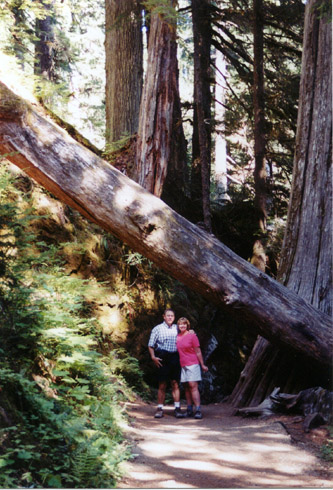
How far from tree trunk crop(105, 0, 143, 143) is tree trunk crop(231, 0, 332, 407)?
15.5 feet

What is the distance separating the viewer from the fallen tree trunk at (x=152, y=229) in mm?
6934

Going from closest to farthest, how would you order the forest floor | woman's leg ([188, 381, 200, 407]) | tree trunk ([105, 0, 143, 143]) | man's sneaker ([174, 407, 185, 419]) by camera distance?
the forest floor, man's sneaker ([174, 407, 185, 419]), woman's leg ([188, 381, 200, 407]), tree trunk ([105, 0, 143, 143])

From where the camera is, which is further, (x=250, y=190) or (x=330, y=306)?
(x=250, y=190)

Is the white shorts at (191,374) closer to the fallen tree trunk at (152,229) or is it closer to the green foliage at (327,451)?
the fallen tree trunk at (152,229)

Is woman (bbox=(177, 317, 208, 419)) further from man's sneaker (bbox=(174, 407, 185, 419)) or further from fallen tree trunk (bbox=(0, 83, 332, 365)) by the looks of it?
fallen tree trunk (bbox=(0, 83, 332, 365))

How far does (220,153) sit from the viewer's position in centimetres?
2630

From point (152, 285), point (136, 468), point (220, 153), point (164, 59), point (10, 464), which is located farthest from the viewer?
point (220, 153)

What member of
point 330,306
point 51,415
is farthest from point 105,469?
point 330,306

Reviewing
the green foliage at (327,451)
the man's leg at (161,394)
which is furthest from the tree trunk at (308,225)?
the green foliage at (327,451)

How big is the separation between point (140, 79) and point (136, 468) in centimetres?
1046

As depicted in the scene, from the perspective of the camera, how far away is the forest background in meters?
4.22

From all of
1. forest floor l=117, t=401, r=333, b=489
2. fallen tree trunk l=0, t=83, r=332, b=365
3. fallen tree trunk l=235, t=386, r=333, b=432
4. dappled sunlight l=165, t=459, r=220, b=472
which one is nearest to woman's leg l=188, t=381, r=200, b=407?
fallen tree trunk l=235, t=386, r=333, b=432

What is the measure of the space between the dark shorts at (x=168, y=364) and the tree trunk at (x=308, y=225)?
4.38 ft

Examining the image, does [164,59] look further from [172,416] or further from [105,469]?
[105,469]
